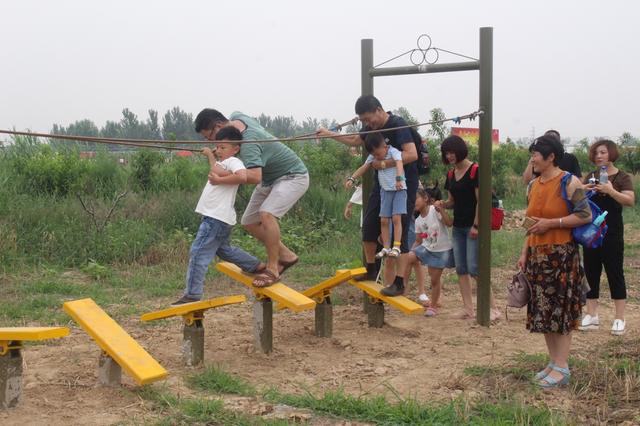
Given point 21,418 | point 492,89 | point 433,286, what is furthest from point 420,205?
point 21,418

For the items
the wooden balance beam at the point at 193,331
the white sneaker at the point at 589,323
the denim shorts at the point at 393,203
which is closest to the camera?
the wooden balance beam at the point at 193,331

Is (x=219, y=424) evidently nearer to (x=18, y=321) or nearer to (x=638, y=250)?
(x=18, y=321)

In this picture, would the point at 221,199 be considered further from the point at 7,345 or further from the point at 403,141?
the point at 7,345

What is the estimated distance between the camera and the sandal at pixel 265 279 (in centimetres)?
523

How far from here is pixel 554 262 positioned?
4.31 metres

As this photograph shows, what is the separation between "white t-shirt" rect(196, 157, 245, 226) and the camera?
5.03m

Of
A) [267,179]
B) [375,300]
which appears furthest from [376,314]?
[267,179]

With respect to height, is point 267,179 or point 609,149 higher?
point 609,149

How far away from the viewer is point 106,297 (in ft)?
23.0

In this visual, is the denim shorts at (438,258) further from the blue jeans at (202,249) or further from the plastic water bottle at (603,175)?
the blue jeans at (202,249)

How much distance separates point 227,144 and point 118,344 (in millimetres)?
1618

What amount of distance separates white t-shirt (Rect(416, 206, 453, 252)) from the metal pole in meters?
0.44

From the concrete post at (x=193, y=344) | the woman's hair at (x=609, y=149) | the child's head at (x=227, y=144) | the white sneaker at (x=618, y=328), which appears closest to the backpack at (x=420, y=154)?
the woman's hair at (x=609, y=149)

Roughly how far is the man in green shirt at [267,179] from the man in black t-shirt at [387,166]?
1.60ft
